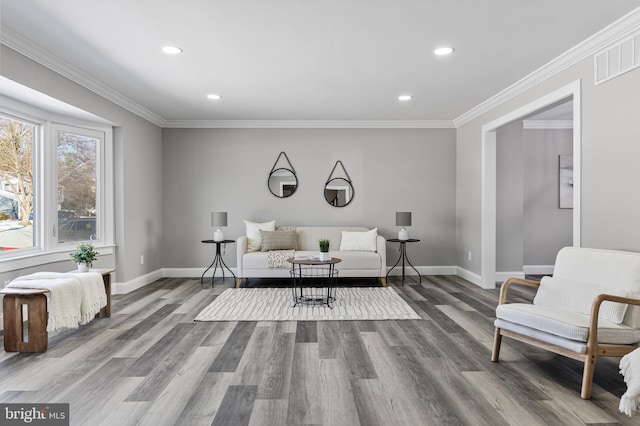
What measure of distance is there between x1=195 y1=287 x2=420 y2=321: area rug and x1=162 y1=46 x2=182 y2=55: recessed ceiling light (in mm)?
2620

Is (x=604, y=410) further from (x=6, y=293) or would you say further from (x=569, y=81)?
(x=6, y=293)

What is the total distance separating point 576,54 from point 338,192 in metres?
3.87

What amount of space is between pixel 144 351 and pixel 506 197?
5.35m

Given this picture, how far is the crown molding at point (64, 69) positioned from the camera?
321 centimetres

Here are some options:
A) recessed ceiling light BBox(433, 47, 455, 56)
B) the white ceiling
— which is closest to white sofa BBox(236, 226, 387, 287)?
the white ceiling

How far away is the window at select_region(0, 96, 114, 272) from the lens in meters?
3.99

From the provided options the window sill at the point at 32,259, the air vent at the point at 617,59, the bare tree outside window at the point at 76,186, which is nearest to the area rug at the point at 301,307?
the window sill at the point at 32,259

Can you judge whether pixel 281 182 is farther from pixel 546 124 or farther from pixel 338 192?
pixel 546 124

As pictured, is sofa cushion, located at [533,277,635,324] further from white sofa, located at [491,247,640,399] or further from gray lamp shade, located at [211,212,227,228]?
gray lamp shade, located at [211,212,227,228]

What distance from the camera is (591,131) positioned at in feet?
11.2

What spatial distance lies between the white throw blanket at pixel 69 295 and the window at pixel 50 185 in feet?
1.94

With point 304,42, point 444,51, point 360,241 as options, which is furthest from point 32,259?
point 444,51

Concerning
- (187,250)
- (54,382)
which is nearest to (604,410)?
(54,382)

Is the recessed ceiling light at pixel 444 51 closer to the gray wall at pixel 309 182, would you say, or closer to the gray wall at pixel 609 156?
the gray wall at pixel 609 156
